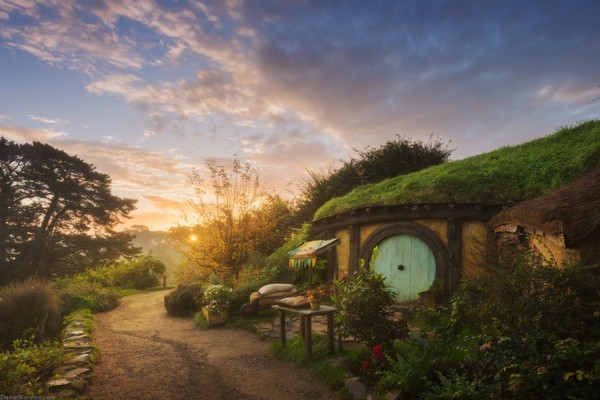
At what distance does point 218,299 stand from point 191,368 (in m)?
3.74

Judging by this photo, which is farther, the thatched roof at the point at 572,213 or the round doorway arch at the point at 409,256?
the round doorway arch at the point at 409,256

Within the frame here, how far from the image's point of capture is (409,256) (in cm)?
1049

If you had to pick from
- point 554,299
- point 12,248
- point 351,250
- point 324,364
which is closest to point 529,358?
point 554,299

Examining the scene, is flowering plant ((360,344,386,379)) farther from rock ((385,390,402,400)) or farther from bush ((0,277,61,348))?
bush ((0,277,61,348))

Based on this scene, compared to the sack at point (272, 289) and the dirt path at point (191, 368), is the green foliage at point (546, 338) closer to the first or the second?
the dirt path at point (191, 368)

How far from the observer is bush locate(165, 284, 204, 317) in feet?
38.8

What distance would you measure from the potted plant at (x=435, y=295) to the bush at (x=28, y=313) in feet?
33.2

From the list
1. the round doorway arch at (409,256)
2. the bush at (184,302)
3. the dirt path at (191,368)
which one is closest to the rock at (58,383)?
the dirt path at (191,368)

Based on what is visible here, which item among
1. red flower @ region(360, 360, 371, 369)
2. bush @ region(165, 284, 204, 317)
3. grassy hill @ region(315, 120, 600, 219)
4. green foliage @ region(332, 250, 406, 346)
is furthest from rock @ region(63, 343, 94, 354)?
grassy hill @ region(315, 120, 600, 219)

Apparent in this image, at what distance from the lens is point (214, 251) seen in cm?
1538

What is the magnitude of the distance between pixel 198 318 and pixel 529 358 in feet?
30.5

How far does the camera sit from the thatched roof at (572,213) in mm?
4859

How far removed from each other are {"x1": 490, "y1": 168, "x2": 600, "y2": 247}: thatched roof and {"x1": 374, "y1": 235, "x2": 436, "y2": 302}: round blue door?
387 cm

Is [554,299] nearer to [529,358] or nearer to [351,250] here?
[529,358]
